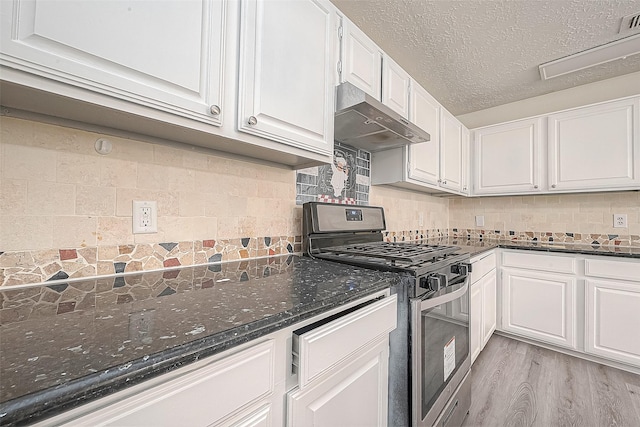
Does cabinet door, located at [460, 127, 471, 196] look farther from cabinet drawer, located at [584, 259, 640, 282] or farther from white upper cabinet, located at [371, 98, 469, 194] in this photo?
cabinet drawer, located at [584, 259, 640, 282]

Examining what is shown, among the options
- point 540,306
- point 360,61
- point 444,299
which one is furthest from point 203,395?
point 540,306

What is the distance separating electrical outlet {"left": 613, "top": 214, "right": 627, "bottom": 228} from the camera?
7.75ft

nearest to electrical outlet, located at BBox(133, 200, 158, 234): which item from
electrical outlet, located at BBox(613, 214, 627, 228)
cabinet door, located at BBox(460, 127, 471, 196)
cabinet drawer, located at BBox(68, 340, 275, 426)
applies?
cabinet drawer, located at BBox(68, 340, 275, 426)

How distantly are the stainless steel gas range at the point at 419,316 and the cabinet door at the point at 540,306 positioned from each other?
A: 1.18 m

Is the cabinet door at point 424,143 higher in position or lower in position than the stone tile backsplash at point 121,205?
higher

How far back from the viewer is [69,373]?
0.38 m

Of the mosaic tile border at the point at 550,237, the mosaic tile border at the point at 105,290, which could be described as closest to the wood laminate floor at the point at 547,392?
the mosaic tile border at the point at 550,237

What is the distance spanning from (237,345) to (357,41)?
1.58 metres

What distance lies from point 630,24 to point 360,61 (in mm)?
1847

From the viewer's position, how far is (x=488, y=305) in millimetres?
2230

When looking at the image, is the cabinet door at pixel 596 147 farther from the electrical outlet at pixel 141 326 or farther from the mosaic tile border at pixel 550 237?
the electrical outlet at pixel 141 326

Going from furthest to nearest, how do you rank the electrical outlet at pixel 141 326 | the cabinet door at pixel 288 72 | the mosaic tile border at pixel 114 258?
1. the cabinet door at pixel 288 72
2. the mosaic tile border at pixel 114 258
3. the electrical outlet at pixel 141 326

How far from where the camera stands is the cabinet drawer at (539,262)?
84.5 inches

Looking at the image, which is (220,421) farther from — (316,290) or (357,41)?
(357,41)
